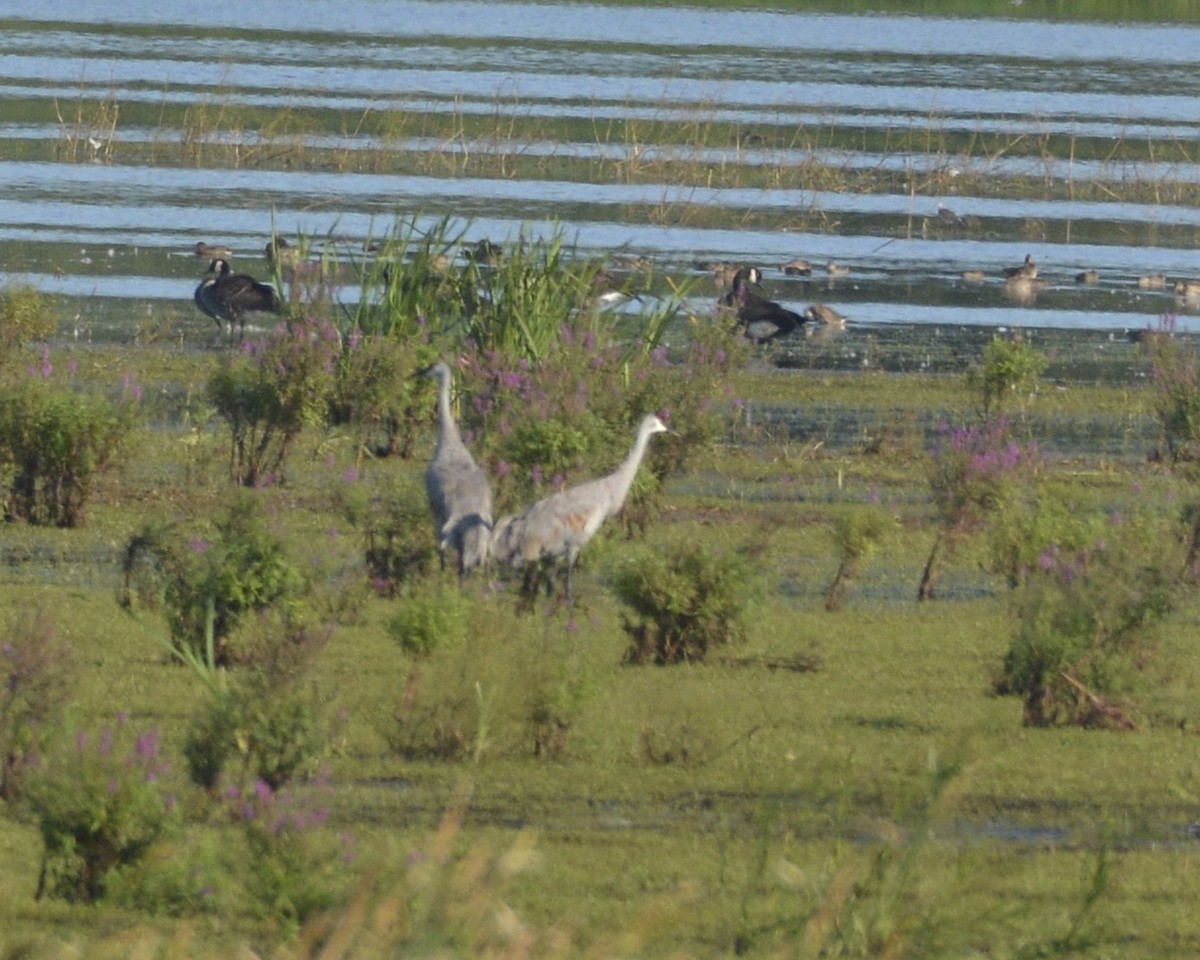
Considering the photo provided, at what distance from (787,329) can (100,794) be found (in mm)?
14399

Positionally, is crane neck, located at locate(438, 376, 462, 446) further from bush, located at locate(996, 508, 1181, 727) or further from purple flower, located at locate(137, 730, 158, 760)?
purple flower, located at locate(137, 730, 158, 760)

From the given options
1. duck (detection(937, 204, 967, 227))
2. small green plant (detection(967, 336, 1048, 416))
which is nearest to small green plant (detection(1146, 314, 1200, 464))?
small green plant (detection(967, 336, 1048, 416))

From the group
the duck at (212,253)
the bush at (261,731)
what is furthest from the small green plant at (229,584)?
the duck at (212,253)

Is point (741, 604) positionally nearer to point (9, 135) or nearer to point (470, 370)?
point (470, 370)

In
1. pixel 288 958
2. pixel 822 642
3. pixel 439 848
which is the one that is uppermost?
pixel 439 848

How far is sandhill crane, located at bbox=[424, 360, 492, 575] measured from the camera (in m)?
11.2

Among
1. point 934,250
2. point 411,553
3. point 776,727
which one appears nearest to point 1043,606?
point 776,727

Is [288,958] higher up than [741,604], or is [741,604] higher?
[288,958]

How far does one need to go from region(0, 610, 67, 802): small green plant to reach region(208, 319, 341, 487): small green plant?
6.53 m

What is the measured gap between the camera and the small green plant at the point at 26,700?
7957 millimetres

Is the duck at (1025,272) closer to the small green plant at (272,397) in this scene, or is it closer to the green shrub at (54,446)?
the small green plant at (272,397)

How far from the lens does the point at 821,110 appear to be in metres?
38.7

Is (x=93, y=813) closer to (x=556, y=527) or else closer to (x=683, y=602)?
(x=683, y=602)

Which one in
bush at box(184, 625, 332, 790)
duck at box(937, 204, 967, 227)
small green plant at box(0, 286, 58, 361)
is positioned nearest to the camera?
bush at box(184, 625, 332, 790)
